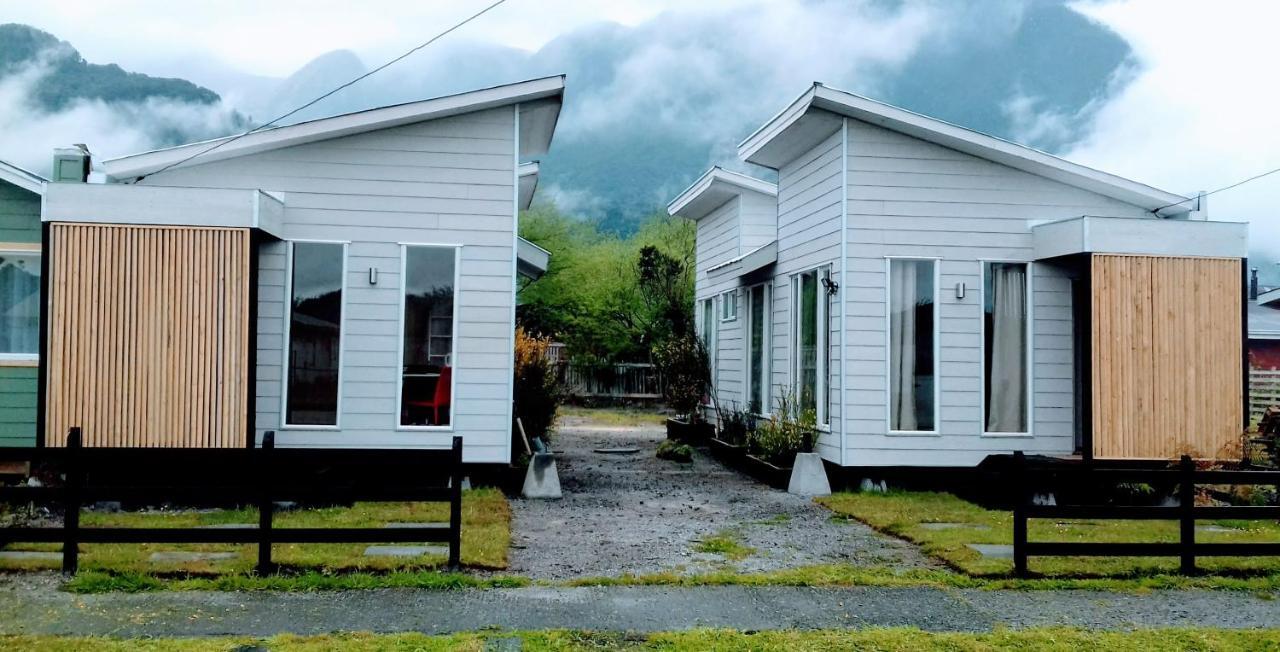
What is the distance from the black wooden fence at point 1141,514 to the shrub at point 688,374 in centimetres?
1053

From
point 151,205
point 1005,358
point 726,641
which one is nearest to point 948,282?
point 1005,358

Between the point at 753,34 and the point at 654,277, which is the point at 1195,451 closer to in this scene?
the point at 654,277

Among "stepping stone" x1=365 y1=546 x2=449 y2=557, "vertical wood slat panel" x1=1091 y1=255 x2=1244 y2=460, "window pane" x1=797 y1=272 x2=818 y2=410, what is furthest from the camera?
"window pane" x1=797 y1=272 x2=818 y2=410

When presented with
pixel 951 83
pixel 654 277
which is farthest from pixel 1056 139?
pixel 654 277

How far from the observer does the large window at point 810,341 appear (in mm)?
12695

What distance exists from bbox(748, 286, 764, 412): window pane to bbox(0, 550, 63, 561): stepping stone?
9507 millimetres

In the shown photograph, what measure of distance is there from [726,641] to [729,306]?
1214cm

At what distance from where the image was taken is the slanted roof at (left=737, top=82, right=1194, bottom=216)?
461 inches

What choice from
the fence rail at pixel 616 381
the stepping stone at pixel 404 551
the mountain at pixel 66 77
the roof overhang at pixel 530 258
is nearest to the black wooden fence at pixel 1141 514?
the stepping stone at pixel 404 551

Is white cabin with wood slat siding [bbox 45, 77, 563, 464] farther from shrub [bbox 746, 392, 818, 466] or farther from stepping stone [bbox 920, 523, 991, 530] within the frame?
stepping stone [bbox 920, 523, 991, 530]

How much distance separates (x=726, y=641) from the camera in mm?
6051

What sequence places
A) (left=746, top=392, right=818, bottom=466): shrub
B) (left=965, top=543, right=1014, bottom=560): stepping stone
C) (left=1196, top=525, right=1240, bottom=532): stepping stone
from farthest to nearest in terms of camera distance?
(left=746, top=392, right=818, bottom=466): shrub, (left=1196, top=525, right=1240, bottom=532): stepping stone, (left=965, top=543, right=1014, bottom=560): stepping stone

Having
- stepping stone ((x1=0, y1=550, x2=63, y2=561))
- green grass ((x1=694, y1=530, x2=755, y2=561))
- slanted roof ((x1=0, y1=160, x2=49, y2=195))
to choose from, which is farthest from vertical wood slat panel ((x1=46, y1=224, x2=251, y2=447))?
green grass ((x1=694, y1=530, x2=755, y2=561))

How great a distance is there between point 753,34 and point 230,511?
570 ft
